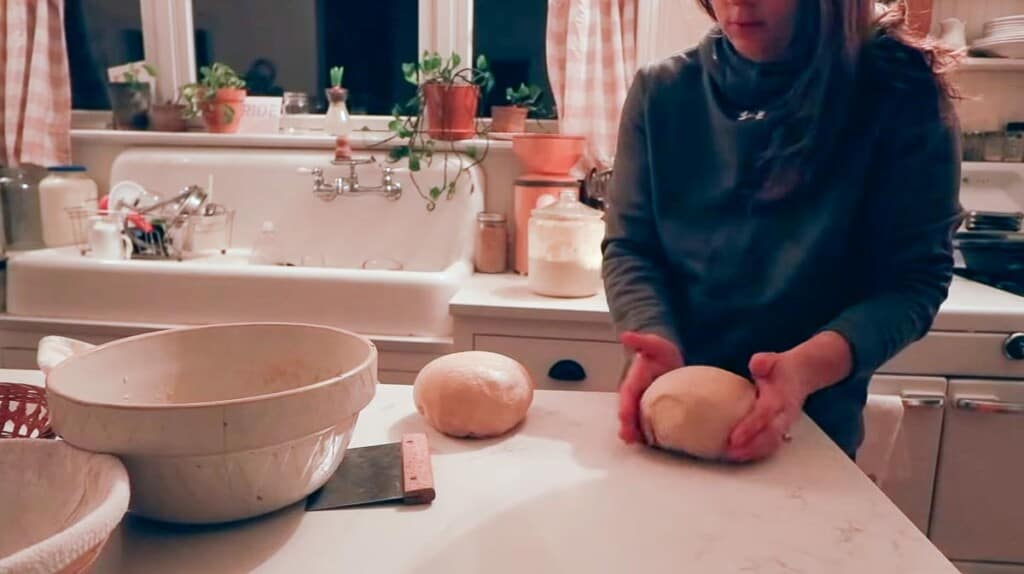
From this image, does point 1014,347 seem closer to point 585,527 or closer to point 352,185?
point 585,527

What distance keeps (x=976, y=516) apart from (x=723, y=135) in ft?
3.60

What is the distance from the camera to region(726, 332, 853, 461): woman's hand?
0.65m

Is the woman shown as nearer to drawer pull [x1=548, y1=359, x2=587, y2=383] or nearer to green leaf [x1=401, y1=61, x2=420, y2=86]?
drawer pull [x1=548, y1=359, x2=587, y2=383]

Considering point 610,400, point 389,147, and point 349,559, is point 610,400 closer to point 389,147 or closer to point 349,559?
point 349,559

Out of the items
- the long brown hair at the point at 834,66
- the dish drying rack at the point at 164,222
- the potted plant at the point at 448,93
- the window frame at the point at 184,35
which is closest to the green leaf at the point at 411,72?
the potted plant at the point at 448,93

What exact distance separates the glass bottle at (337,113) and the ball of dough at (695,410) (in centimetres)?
152

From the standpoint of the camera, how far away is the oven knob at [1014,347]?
55.4 inches

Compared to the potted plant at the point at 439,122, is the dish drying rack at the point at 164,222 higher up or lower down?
lower down

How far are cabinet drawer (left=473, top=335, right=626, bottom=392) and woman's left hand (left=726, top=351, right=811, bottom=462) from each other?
0.79m

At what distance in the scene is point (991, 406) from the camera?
1.43m

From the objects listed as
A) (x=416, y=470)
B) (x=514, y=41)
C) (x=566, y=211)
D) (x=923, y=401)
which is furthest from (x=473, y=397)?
(x=514, y=41)

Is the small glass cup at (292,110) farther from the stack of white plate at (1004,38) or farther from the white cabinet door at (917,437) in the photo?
the stack of white plate at (1004,38)

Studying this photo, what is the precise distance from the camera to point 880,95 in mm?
840

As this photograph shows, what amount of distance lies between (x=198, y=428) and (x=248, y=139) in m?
1.67
